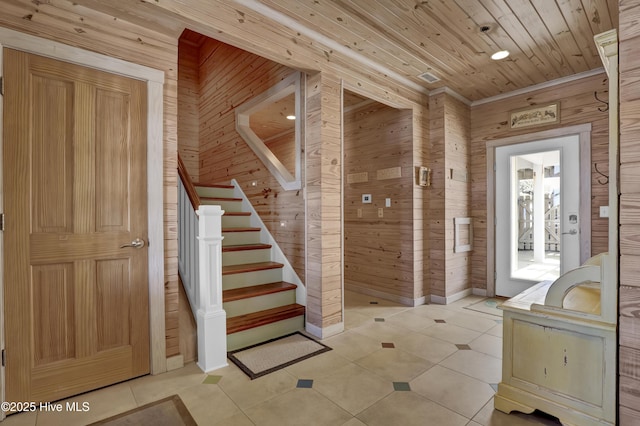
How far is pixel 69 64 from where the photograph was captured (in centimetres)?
199

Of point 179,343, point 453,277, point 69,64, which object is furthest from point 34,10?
point 453,277

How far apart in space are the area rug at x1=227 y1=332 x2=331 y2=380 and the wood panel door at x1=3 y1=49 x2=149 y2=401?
72cm

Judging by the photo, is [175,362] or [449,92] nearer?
[175,362]

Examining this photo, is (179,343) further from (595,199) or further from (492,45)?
(595,199)

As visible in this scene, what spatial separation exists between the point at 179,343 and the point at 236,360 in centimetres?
47

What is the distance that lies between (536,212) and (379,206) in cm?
200

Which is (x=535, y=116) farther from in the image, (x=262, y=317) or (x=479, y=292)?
(x=262, y=317)

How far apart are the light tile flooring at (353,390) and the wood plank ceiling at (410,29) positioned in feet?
8.31

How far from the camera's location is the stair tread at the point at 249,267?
10.3ft

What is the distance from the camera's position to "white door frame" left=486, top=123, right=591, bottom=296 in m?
3.59

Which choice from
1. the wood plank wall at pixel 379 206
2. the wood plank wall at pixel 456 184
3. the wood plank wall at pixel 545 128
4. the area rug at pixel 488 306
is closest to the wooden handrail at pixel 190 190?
the wood plank wall at pixel 379 206

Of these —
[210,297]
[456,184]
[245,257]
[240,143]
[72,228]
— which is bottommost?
[210,297]

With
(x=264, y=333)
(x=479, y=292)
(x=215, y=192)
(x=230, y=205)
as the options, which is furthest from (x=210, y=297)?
(x=479, y=292)

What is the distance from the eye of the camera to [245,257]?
355 centimetres
